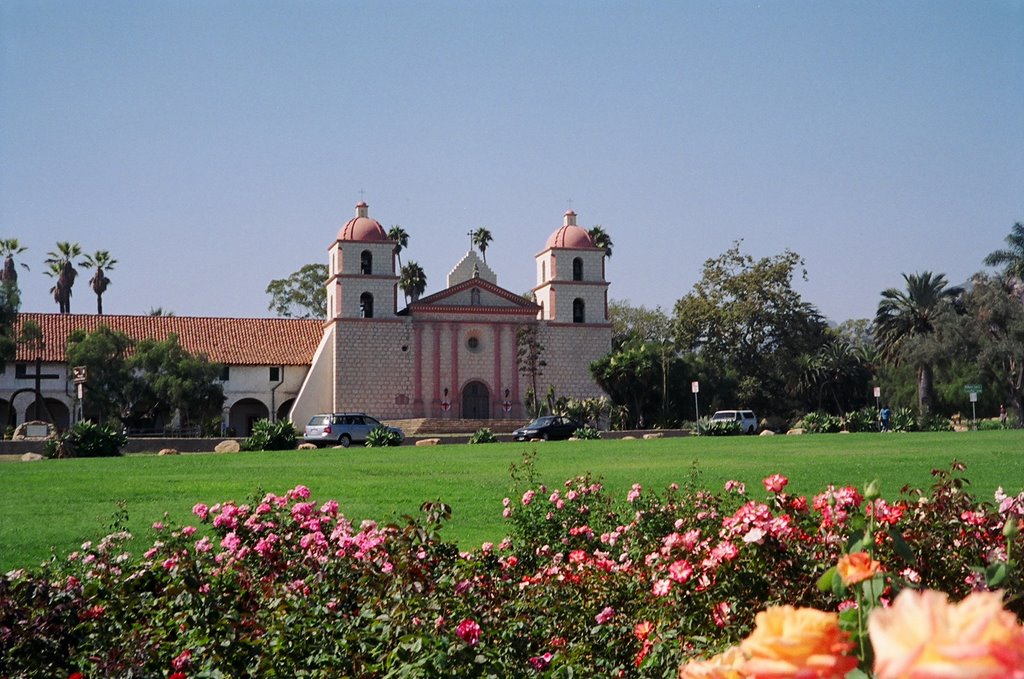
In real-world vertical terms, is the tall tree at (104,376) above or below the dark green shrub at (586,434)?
above

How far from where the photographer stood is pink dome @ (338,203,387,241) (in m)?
64.2

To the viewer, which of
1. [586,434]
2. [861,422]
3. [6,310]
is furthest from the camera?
[861,422]

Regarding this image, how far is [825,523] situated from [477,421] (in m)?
55.0

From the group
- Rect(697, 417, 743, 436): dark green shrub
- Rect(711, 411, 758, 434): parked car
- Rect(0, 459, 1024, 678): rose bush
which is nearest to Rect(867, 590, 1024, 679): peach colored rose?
Rect(0, 459, 1024, 678): rose bush

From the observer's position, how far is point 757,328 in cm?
6706

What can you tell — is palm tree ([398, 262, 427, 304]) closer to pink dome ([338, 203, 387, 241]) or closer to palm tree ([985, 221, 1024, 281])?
pink dome ([338, 203, 387, 241])

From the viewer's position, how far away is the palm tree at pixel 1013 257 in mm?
66312

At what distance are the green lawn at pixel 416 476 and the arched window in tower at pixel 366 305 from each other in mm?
32010

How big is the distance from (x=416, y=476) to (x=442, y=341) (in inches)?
1726

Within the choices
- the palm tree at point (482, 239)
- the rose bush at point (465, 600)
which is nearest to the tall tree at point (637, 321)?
the palm tree at point (482, 239)

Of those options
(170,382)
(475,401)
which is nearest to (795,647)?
(170,382)

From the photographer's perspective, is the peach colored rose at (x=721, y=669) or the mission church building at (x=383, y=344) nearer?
the peach colored rose at (x=721, y=669)

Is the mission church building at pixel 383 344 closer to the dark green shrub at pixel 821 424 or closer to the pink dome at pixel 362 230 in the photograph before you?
the pink dome at pixel 362 230

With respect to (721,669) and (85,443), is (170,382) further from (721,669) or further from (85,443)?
(721,669)
